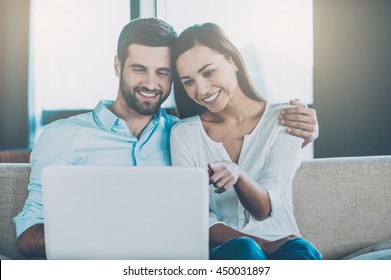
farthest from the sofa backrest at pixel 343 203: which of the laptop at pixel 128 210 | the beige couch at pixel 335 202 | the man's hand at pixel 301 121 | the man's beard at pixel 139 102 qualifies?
the laptop at pixel 128 210

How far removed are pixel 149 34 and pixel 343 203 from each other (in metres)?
1.25

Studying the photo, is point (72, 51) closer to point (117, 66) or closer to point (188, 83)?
point (117, 66)

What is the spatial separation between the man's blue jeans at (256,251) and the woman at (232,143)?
0.08 ft

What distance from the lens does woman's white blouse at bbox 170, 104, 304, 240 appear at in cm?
269

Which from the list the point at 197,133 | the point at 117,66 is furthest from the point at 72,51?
the point at 197,133

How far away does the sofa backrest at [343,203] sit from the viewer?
2.79 metres

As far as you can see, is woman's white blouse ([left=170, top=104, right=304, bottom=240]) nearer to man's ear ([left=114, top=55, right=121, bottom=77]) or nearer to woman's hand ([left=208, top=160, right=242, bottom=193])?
woman's hand ([left=208, top=160, right=242, bottom=193])

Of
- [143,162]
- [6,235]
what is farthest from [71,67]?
[6,235]

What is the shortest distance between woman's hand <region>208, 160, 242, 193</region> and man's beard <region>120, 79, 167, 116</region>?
15.7 inches

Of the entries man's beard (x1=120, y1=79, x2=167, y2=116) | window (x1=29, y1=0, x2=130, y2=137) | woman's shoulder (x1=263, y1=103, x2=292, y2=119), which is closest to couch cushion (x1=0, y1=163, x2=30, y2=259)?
window (x1=29, y1=0, x2=130, y2=137)

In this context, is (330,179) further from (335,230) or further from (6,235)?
(6,235)

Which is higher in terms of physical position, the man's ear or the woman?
the man's ear

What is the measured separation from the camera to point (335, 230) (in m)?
2.80

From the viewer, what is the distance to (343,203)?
9.22ft
